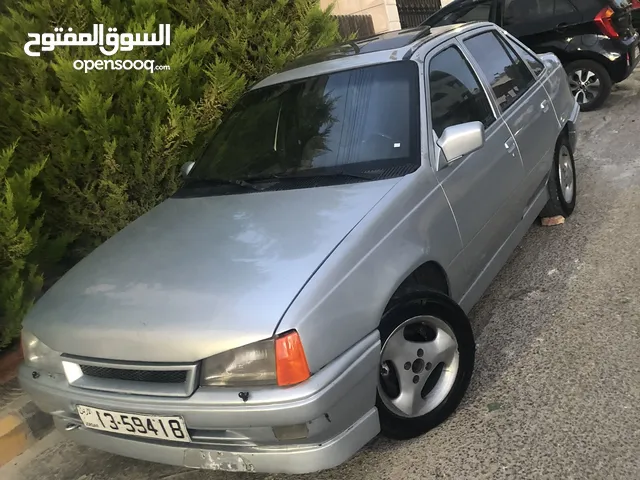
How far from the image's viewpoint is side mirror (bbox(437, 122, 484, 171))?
298cm

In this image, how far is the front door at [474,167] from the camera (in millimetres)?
3127

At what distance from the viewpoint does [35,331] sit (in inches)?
103

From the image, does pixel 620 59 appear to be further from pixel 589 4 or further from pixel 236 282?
pixel 236 282

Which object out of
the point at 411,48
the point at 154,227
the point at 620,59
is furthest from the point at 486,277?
the point at 620,59

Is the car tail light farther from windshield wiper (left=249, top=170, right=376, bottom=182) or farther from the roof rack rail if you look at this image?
windshield wiper (left=249, top=170, right=376, bottom=182)

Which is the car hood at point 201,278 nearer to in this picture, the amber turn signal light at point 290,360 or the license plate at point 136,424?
the amber turn signal light at point 290,360

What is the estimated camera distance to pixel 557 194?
15.1ft

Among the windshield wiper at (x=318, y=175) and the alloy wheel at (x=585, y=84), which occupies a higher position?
the alloy wheel at (x=585, y=84)

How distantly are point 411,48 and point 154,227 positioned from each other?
5.77 ft

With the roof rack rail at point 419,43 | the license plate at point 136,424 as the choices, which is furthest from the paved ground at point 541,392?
the roof rack rail at point 419,43

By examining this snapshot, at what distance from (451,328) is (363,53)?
1749 mm

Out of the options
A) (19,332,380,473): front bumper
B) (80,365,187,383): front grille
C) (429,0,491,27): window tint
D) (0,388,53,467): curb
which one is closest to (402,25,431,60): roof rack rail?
(19,332,380,473): front bumper

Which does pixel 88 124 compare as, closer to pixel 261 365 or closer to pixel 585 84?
pixel 261 365

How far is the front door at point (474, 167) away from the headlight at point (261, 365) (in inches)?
51.0
